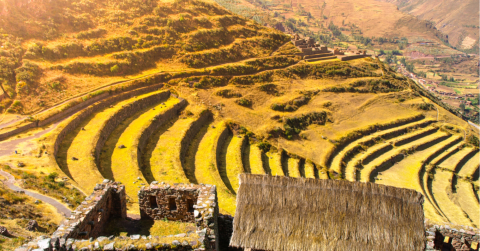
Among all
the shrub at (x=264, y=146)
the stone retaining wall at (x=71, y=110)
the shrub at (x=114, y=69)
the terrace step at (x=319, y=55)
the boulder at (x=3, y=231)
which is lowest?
the boulder at (x=3, y=231)

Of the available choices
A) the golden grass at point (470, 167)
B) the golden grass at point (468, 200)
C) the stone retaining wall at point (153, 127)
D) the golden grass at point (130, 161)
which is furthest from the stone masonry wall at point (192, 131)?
the golden grass at point (470, 167)

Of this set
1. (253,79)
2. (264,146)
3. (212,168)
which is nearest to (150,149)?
(212,168)

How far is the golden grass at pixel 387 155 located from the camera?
37.0m

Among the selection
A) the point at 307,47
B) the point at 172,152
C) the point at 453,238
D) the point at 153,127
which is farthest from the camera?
the point at 307,47

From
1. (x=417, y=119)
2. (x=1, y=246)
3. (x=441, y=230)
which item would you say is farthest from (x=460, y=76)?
(x=1, y=246)

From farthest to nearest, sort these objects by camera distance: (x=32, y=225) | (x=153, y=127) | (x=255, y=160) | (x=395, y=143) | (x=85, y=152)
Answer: (x=395, y=143), (x=255, y=160), (x=153, y=127), (x=85, y=152), (x=32, y=225)

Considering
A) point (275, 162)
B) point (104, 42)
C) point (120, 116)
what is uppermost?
point (104, 42)

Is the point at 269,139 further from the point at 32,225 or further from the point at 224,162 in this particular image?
the point at 32,225

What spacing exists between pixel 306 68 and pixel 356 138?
55.6 feet

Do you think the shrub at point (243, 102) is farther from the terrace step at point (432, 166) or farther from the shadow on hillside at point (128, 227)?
the shadow on hillside at point (128, 227)

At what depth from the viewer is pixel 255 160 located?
110 feet

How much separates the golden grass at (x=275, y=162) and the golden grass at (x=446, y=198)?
17.7 m

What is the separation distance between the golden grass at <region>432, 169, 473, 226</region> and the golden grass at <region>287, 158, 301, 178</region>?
15.8 metres

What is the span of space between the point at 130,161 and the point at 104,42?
26234 mm
